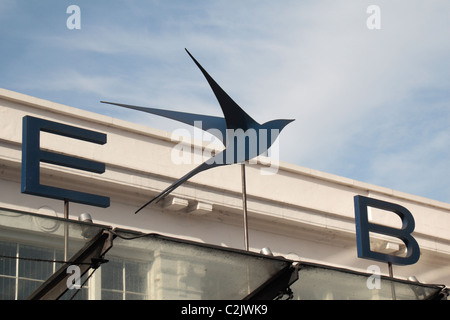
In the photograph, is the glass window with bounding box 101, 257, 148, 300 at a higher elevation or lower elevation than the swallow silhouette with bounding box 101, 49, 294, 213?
lower

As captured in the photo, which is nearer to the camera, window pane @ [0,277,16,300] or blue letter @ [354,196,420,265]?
window pane @ [0,277,16,300]

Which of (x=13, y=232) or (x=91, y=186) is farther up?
(x=91, y=186)

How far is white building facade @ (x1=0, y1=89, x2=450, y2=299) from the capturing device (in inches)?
831

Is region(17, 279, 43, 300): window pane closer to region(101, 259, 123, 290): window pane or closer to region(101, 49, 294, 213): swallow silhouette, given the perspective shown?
region(101, 259, 123, 290): window pane

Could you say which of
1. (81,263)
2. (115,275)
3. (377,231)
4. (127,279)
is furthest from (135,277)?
(377,231)

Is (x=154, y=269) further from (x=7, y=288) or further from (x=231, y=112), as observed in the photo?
(x=231, y=112)

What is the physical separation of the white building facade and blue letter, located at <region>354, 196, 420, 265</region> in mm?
3561

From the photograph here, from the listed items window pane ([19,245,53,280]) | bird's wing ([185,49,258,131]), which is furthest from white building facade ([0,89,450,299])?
bird's wing ([185,49,258,131])

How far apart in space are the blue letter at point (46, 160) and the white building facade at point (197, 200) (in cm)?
67

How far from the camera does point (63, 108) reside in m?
21.9
